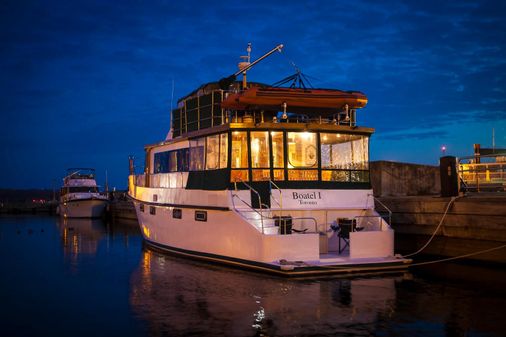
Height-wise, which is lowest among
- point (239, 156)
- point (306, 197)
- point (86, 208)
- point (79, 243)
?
point (79, 243)

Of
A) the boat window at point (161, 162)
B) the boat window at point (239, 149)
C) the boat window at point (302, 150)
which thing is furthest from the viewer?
the boat window at point (161, 162)

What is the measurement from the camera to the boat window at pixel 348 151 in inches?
633

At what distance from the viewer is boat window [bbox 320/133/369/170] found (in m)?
16.1

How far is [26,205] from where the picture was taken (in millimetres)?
67438

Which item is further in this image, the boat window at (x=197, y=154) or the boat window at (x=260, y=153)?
the boat window at (x=197, y=154)

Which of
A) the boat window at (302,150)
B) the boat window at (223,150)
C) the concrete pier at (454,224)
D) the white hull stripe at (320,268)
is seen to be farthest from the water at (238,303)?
the boat window at (302,150)

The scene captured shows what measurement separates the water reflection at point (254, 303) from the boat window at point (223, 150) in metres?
3.05

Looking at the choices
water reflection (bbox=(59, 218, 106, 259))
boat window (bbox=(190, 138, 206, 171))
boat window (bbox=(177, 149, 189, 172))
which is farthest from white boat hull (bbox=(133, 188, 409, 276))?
water reflection (bbox=(59, 218, 106, 259))

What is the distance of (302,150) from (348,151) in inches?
60.5

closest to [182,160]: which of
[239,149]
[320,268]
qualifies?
[239,149]

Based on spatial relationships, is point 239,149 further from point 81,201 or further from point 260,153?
point 81,201

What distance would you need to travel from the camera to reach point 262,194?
14.9 metres

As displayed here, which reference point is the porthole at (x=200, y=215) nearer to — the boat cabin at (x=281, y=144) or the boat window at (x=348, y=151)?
the boat cabin at (x=281, y=144)

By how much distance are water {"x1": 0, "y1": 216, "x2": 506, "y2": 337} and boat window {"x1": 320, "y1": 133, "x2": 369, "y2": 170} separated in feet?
11.9
